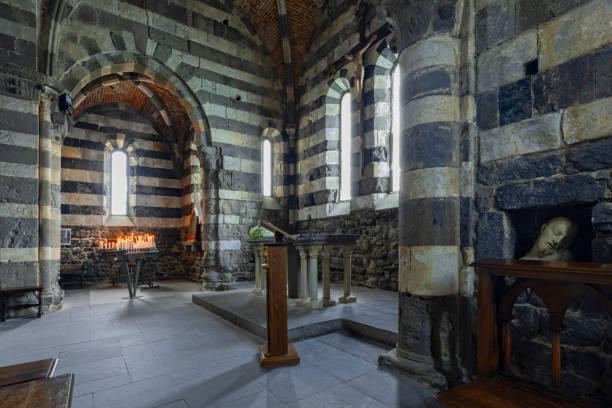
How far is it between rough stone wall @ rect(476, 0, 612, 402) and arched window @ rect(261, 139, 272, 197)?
22.2ft

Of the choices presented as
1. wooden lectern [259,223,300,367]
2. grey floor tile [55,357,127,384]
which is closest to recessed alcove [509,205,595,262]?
wooden lectern [259,223,300,367]

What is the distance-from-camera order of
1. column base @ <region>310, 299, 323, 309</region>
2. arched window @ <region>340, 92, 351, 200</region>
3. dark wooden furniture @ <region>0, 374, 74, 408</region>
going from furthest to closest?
arched window @ <region>340, 92, 351, 200</region>
column base @ <region>310, 299, 323, 309</region>
dark wooden furniture @ <region>0, 374, 74, 408</region>

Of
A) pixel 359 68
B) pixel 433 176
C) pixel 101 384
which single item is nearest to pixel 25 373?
pixel 101 384

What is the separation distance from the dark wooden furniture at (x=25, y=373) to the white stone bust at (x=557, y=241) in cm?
298

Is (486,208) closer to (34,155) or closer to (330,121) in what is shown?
(330,121)

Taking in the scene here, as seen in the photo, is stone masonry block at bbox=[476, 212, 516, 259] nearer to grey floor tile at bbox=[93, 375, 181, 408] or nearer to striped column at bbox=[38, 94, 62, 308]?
grey floor tile at bbox=[93, 375, 181, 408]

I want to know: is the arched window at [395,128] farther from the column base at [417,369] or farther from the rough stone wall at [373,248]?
the column base at [417,369]

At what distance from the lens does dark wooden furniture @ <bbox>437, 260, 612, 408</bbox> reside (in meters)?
1.62

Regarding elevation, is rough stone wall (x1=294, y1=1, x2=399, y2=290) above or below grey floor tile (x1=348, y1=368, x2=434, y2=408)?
above

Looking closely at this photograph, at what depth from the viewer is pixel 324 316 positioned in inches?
168

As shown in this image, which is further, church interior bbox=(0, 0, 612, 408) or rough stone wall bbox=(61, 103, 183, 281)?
rough stone wall bbox=(61, 103, 183, 281)

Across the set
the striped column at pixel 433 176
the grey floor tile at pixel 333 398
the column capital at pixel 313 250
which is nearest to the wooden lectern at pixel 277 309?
the grey floor tile at pixel 333 398

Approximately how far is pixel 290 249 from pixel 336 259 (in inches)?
96.0

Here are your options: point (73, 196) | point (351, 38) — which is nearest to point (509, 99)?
point (351, 38)
